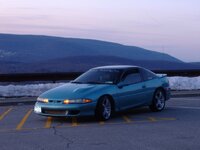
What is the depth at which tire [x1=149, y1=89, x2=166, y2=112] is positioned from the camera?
48.5ft

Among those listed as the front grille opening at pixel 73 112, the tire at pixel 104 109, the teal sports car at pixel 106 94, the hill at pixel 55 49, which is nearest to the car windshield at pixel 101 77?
the teal sports car at pixel 106 94

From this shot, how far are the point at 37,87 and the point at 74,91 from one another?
1029cm

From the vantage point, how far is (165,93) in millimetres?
15195

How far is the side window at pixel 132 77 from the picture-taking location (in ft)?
45.5

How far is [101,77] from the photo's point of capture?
1384 cm

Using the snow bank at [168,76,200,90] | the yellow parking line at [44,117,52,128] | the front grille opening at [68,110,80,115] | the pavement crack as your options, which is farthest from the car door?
the snow bank at [168,76,200,90]

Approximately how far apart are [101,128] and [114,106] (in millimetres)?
1658

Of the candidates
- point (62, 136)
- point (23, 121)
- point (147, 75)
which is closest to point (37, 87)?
point (147, 75)

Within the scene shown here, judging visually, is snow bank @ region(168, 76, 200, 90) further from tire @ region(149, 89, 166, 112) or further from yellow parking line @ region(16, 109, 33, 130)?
yellow parking line @ region(16, 109, 33, 130)

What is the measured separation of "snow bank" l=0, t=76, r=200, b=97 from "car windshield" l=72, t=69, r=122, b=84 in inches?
296

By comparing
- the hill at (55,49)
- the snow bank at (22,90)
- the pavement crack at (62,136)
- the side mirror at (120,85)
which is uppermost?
the hill at (55,49)

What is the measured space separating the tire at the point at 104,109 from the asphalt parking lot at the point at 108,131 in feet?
0.51

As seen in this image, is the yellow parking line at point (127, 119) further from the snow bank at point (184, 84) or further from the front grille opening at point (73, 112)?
the snow bank at point (184, 84)

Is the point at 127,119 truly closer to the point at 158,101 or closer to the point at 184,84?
the point at 158,101
